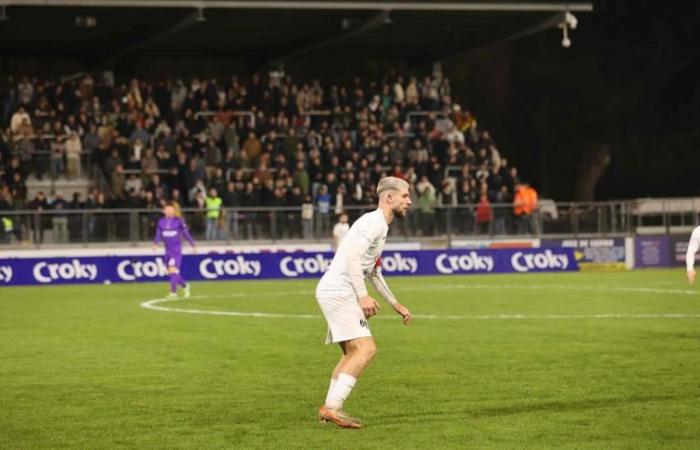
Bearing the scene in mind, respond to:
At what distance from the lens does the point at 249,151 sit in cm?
4453

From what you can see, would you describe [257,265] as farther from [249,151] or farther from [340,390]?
[340,390]

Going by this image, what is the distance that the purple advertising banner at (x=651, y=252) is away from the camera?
44125 millimetres

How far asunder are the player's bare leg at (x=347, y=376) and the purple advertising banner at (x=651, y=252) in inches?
1315

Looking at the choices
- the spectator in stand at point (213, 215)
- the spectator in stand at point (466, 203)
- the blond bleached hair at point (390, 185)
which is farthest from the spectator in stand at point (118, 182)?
the blond bleached hair at point (390, 185)

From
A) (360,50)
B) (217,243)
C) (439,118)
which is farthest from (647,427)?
(360,50)

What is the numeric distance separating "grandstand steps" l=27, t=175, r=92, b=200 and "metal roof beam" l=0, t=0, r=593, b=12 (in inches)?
205

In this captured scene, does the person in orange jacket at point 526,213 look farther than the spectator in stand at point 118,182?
Yes

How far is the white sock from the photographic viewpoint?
1172 centimetres

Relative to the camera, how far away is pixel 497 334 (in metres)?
21.2

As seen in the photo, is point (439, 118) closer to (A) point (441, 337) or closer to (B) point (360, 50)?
(B) point (360, 50)

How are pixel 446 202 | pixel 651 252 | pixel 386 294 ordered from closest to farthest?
pixel 386 294, pixel 446 202, pixel 651 252

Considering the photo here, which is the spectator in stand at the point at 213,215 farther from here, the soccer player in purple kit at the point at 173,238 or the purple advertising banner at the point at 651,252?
the purple advertising banner at the point at 651,252

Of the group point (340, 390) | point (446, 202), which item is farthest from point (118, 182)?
point (340, 390)

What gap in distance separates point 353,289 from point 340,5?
33766 millimetres
